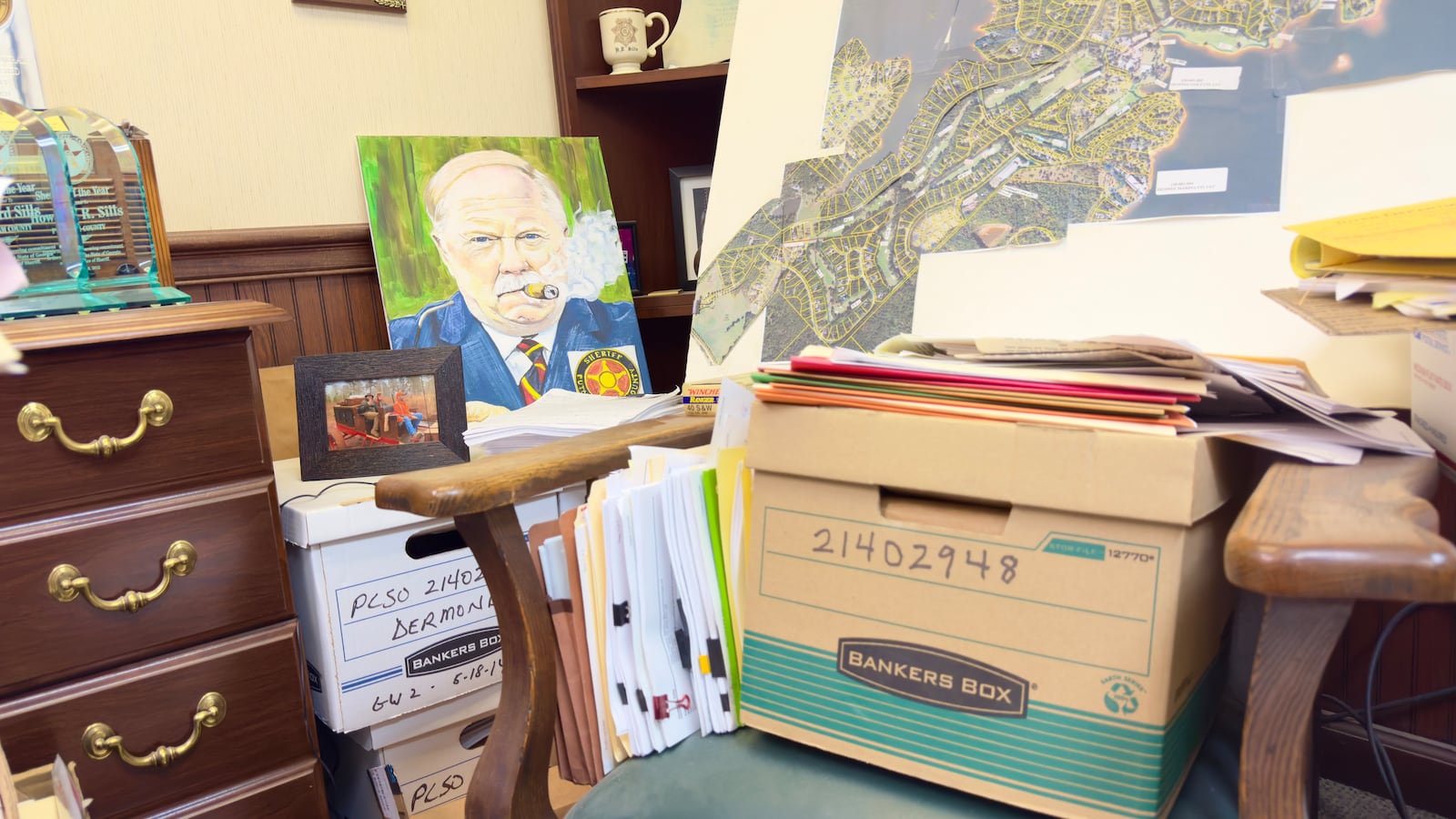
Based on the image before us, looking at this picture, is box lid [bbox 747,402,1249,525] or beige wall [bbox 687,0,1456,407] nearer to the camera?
box lid [bbox 747,402,1249,525]

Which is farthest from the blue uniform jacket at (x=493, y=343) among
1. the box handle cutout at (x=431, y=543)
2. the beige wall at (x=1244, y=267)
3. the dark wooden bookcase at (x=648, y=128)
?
the beige wall at (x=1244, y=267)

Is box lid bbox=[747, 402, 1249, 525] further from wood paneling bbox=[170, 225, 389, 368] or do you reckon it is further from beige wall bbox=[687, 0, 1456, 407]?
wood paneling bbox=[170, 225, 389, 368]

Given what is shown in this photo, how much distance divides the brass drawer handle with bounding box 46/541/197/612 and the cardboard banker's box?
609 mm

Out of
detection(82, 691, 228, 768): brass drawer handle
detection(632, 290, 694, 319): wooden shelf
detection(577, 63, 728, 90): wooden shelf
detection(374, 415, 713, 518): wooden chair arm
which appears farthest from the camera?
detection(632, 290, 694, 319): wooden shelf

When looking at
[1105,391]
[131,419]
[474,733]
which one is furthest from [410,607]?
[1105,391]

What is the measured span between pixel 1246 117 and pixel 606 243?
963mm

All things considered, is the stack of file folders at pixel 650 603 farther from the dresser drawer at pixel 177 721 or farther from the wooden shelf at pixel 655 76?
the wooden shelf at pixel 655 76

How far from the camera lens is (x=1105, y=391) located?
1.95ft

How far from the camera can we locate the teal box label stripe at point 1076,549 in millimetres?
573

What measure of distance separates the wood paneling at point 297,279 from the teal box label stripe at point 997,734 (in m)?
0.98

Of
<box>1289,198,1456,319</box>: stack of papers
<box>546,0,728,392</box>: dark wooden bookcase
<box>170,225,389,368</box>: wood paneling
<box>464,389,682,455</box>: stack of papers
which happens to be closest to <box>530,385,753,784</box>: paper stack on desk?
<box>464,389,682,455</box>: stack of papers

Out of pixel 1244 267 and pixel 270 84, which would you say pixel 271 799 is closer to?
pixel 270 84

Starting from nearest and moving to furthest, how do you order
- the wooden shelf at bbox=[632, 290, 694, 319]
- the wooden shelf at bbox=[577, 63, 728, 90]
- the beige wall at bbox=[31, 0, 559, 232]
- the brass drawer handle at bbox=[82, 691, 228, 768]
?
the brass drawer handle at bbox=[82, 691, 228, 768], the beige wall at bbox=[31, 0, 559, 232], the wooden shelf at bbox=[577, 63, 728, 90], the wooden shelf at bbox=[632, 290, 694, 319]

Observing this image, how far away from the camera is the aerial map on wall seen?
846 millimetres
